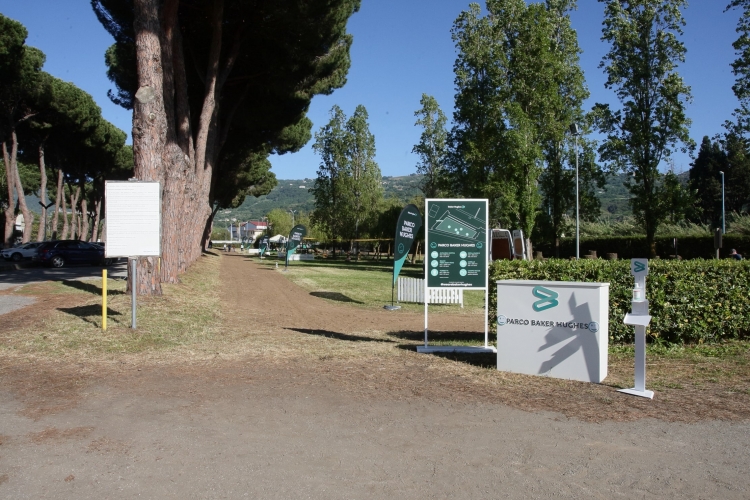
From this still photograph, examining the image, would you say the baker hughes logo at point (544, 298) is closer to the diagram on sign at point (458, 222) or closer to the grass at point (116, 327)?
the diagram on sign at point (458, 222)

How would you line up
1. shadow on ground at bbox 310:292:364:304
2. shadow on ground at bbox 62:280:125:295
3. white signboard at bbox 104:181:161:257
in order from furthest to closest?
shadow on ground at bbox 310:292:364:304
shadow on ground at bbox 62:280:125:295
white signboard at bbox 104:181:161:257

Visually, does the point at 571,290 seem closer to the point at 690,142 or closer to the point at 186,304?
the point at 186,304

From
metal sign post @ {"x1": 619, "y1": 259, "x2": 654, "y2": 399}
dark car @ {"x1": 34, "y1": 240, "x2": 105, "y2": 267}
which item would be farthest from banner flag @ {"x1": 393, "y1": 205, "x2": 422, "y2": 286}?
dark car @ {"x1": 34, "y1": 240, "x2": 105, "y2": 267}

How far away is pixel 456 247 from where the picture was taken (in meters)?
9.70

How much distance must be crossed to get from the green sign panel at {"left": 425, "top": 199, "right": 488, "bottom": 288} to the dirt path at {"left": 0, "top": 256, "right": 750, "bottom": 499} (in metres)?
1.58

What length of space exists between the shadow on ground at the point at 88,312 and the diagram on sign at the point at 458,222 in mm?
6703

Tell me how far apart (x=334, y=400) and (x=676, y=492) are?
356 cm

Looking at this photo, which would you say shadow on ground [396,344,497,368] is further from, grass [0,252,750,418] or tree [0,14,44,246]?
tree [0,14,44,246]

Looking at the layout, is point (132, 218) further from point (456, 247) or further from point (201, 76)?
point (201, 76)

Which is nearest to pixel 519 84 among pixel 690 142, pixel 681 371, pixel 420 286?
pixel 690 142

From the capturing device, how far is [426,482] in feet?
14.7

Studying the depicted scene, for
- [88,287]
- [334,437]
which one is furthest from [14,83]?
[334,437]

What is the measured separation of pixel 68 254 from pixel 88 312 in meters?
22.0

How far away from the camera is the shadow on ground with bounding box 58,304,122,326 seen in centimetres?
1195
